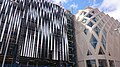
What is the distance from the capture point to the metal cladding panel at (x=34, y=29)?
29.8 meters

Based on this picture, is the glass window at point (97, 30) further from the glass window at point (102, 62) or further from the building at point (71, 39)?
the glass window at point (102, 62)

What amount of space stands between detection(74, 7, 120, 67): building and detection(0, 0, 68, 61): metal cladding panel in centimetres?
502

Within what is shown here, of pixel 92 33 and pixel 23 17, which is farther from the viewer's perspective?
pixel 92 33

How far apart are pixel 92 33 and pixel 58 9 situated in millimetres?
13866

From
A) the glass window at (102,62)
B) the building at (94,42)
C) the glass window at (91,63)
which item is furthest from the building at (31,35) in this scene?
the glass window at (102,62)

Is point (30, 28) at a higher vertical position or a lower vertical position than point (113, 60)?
higher

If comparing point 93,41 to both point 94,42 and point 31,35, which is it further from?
point 31,35

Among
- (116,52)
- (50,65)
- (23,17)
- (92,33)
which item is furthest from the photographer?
(116,52)

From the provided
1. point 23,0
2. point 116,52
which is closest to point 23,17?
point 23,0

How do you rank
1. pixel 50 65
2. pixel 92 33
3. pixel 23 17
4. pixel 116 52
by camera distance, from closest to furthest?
pixel 23 17 → pixel 50 65 → pixel 92 33 → pixel 116 52

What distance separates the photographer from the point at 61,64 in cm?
3541

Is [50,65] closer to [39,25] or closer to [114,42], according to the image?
[39,25]

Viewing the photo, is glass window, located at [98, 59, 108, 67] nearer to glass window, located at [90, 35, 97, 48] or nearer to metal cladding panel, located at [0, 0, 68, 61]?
glass window, located at [90, 35, 97, 48]

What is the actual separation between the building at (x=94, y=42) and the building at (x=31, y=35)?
15.9 ft
